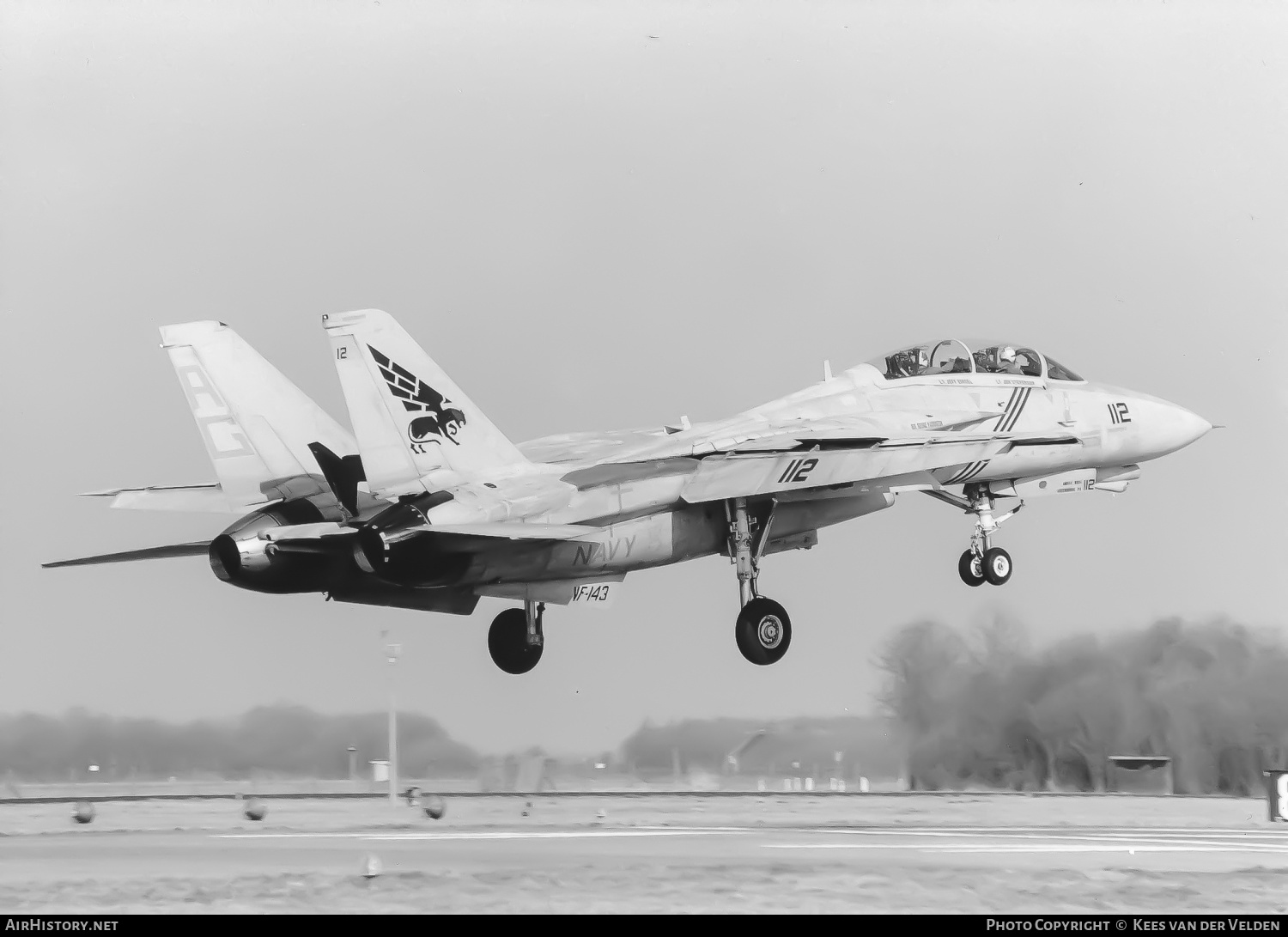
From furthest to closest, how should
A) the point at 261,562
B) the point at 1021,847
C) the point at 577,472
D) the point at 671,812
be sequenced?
the point at 671,812
the point at 1021,847
the point at 577,472
the point at 261,562

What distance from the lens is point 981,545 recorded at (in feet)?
72.6

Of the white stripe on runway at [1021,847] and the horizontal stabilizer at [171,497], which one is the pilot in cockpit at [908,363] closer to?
the white stripe on runway at [1021,847]

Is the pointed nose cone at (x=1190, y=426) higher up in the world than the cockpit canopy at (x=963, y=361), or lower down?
lower down

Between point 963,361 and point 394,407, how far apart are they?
8.36 m

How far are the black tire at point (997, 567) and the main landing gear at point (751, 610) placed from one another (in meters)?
3.09

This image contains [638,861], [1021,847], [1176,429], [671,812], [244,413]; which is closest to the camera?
[638,861]

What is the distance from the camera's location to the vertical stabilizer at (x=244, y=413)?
784 inches

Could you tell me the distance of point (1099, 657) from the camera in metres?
27.8

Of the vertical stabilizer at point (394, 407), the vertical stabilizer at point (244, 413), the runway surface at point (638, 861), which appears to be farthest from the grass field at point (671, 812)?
the vertical stabilizer at point (394, 407)

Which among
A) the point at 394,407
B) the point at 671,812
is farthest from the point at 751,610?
the point at 671,812

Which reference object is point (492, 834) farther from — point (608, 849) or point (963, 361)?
point (963, 361)

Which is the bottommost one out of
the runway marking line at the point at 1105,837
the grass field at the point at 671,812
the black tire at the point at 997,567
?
the runway marking line at the point at 1105,837

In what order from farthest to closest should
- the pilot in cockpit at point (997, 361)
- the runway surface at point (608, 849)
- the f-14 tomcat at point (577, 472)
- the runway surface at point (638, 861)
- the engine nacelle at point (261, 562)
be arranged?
the pilot in cockpit at point (997, 361) → the f-14 tomcat at point (577, 472) → the engine nacelle at point (261, 562) → the runway surface at point (608, 849) → the runway surface at point (638, 861)
